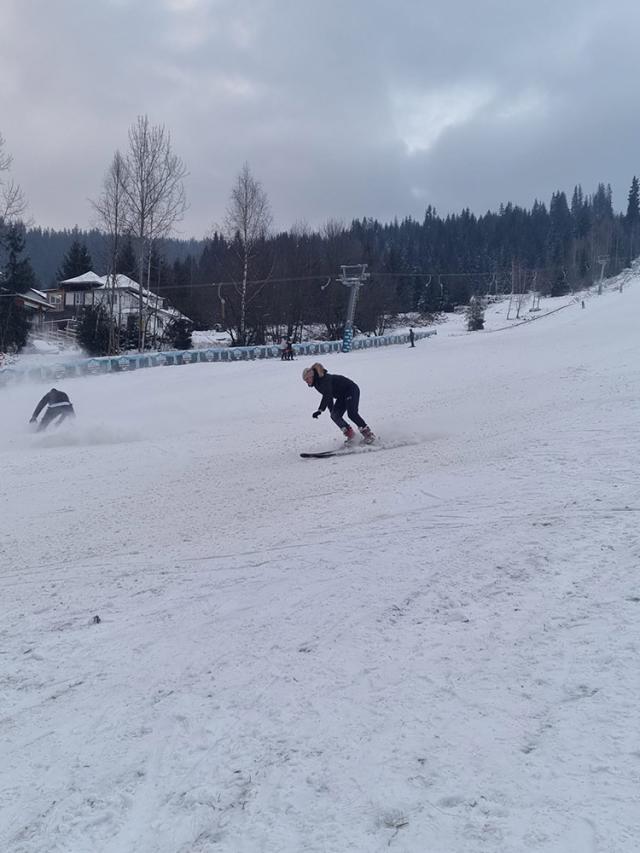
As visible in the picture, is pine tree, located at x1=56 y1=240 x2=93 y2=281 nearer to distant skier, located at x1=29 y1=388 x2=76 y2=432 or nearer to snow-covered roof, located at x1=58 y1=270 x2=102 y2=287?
snow-covered roof, located at x1=58 y1=270 x2=102 y2=287

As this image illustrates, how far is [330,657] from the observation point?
484 cm

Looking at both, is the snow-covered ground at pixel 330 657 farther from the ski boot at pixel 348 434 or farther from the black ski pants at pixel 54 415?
the black ski pants at pixel 54 415

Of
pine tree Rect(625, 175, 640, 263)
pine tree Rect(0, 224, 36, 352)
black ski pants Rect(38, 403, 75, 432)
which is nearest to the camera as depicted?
black ski pants Rect(38, 403, 75, 432)

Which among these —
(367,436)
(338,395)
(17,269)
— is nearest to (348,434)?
(367,436)

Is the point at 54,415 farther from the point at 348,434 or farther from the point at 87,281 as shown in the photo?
the point at 87,281

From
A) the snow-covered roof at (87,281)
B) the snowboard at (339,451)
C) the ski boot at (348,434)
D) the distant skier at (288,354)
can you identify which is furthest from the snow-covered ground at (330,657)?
the snow-covered roof at (87,281)

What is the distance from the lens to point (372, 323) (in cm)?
7281

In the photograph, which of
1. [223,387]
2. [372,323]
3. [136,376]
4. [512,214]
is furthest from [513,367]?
[512,214]

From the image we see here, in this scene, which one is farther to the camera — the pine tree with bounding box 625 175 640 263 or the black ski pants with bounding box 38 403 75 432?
the pine tree with bounding box 625 175 640 263

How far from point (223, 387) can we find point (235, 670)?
73.2ft

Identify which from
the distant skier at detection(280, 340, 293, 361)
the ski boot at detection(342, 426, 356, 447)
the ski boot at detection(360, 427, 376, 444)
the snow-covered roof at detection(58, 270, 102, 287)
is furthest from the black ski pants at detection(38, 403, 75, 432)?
the snow-covered roof at detection(58, 270, 102, 287)

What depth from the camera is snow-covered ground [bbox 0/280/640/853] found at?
3.34 meters

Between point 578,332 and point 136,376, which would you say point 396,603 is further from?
point 578,332

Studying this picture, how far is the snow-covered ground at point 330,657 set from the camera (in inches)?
131
